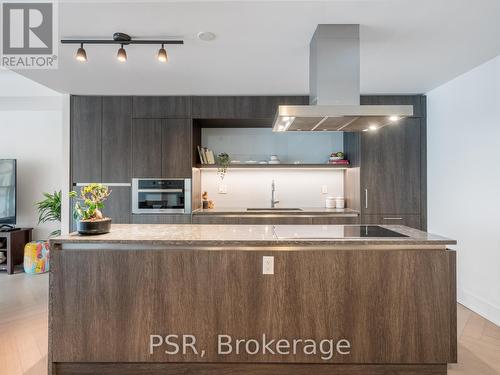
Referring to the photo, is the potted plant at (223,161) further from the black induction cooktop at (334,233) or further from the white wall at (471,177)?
the white wall at (471,177)

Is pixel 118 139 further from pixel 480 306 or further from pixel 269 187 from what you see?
pixel 480 306

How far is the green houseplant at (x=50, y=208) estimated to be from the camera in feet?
Answer: 16.1

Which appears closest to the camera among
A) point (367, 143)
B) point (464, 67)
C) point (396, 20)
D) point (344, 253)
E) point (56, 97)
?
point (344, 253)

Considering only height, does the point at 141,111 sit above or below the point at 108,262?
above

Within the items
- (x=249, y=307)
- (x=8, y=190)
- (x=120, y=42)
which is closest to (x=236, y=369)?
(x=249, y=307)

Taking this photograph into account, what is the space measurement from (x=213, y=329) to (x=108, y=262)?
0.81 m

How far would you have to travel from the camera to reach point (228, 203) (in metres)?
4.92

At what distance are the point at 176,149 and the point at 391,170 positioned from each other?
277cm

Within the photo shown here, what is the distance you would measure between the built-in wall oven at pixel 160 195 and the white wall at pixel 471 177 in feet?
10.2

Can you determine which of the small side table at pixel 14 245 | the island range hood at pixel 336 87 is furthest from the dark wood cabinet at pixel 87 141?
the island range hood at pixel 336 87

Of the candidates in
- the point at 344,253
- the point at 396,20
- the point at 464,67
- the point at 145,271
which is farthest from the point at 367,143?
the point at 145,271

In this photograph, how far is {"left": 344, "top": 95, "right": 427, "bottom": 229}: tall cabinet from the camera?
13.8ft

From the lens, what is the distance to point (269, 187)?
493 centimetres

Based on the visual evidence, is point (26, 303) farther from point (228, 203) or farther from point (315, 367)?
point (315, 367)
